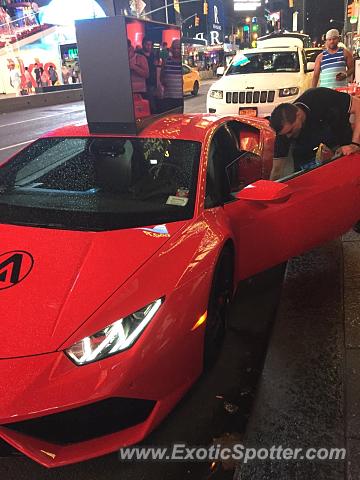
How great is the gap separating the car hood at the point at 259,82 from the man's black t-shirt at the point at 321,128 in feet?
17.3

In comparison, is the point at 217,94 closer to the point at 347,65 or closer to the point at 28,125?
the point at 347,65

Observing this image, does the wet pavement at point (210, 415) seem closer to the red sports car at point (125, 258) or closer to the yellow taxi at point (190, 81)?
the red sports car at point (125, 258)

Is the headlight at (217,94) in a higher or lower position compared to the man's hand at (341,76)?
lower

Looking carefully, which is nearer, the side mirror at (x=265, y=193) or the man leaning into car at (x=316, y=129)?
the side mirror at (x=265, y=193)

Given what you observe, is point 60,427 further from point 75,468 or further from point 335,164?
point 335,164

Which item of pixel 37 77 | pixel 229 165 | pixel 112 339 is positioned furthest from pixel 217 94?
pixel 37 77

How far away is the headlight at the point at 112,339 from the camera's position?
6.05 ft

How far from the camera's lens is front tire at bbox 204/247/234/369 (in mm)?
2473

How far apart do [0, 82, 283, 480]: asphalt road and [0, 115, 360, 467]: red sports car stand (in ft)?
0.75

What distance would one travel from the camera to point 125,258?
2244 mm

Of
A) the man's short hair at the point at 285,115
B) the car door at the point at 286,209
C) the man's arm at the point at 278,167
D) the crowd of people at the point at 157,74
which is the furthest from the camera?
the man's arm at the point at 278,167

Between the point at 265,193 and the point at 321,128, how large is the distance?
173 cm

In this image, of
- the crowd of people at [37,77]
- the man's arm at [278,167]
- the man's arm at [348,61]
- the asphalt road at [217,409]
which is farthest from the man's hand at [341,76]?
the crowd of people at [37,77]

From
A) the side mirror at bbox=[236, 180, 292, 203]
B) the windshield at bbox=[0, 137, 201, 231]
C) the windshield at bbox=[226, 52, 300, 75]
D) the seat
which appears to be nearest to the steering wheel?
the windshield at bbox=[0, 137, 201, 231]
